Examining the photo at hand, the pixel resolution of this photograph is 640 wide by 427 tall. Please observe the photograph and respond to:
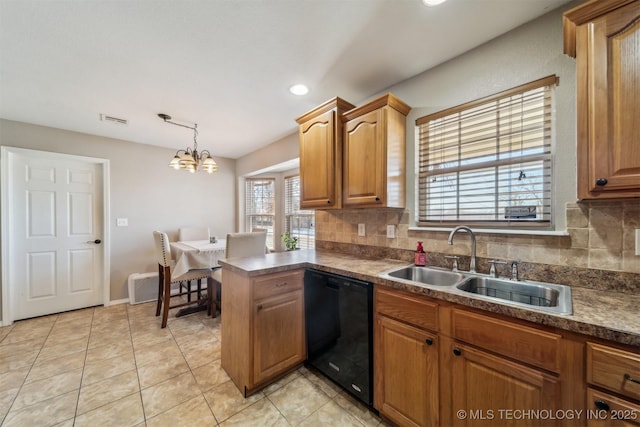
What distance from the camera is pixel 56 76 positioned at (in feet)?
6.54

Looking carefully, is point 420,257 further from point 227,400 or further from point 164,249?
point 164,249

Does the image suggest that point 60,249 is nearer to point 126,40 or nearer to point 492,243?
point 126,40

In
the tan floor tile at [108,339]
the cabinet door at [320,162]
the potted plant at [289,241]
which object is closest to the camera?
the cabinet door at [320,162]

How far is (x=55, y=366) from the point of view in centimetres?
207

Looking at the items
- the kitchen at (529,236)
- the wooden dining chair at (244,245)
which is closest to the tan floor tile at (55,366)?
the wooden dining chair at (244,245)

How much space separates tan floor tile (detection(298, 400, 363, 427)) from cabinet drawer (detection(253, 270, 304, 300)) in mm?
803

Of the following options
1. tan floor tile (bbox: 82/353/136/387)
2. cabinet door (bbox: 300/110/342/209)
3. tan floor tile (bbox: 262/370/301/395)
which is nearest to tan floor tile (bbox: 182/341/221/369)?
tan floor tile (bbox: 82/353/136/387)

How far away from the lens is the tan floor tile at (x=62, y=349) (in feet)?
7.26

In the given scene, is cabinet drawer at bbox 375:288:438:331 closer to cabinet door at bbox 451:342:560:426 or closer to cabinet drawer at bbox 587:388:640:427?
cabinet door at bbox 451:342:560:426

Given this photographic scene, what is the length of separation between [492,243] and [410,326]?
80 centimetres

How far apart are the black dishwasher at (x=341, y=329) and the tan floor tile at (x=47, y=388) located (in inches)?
71.9

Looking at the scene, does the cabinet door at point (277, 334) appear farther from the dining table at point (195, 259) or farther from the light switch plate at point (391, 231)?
the dining table at point (195, 259)

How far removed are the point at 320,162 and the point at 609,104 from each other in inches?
68.1

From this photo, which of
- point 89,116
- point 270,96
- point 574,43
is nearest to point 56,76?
point 89,116
